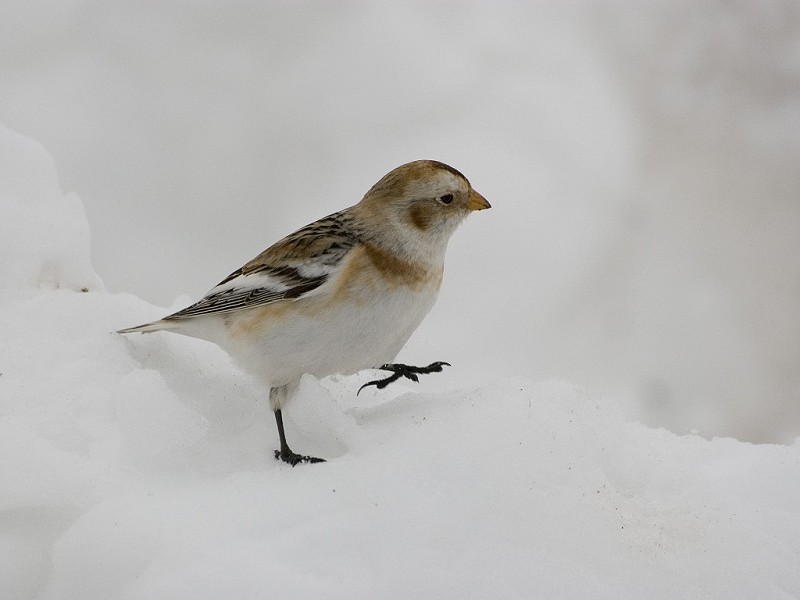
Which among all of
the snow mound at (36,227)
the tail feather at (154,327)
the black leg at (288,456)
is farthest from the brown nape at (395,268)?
the snow mound at (36,227)

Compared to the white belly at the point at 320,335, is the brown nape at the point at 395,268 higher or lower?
higher

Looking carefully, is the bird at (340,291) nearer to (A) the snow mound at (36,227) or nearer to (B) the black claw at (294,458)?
(B) the black claw at (294,458)

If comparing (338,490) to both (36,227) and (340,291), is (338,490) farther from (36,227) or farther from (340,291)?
(36,227)

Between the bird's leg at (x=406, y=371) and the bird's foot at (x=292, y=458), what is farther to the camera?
the bird's leg at (x=406, y=371)

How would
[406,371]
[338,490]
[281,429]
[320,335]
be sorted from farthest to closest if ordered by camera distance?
[406,371], [320,335], [281,429], [338,490]

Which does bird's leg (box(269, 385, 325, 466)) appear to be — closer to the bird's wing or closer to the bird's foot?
the bird's foot

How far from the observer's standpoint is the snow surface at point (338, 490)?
243 centimetres

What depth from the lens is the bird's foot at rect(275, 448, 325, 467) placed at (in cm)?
310

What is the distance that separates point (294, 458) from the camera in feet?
10.2

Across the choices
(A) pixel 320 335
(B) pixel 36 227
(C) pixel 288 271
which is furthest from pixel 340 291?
(B) pixel 36 227

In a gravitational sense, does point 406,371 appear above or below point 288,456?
above

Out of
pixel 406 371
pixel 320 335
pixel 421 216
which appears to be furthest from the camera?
pixel 406 371

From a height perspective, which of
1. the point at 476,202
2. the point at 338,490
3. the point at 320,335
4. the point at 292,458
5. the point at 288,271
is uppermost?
the point at 476,202

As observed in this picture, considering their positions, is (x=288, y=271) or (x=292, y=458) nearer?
(x=292, y=458)
